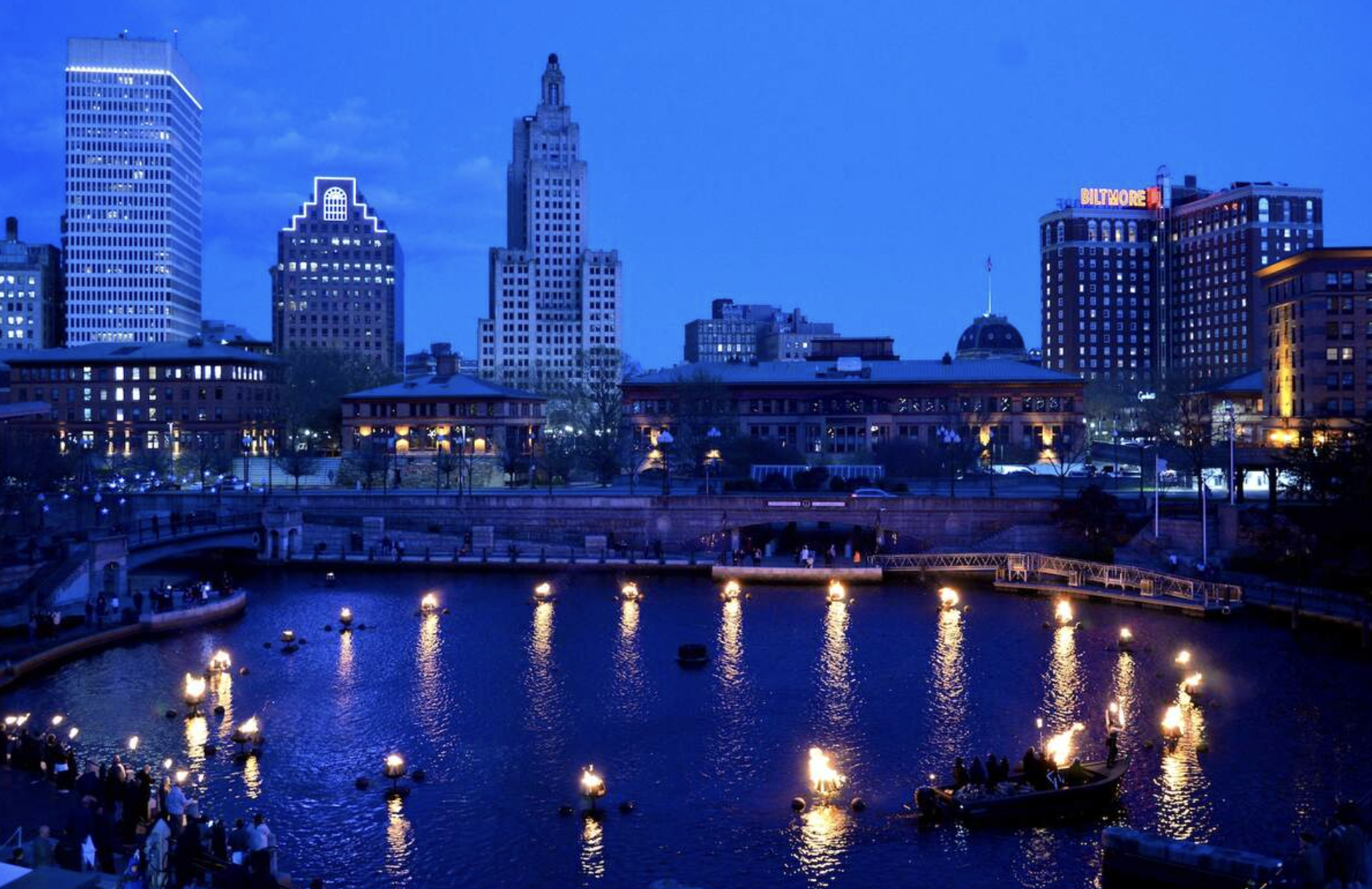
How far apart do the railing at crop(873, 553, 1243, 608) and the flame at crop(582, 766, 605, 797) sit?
39912mm

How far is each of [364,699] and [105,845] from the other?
18.8m

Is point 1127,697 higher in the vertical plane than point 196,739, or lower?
higher

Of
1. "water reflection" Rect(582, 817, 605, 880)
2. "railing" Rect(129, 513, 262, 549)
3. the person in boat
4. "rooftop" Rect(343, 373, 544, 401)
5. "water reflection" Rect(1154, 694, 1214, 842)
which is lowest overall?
"water reflection" Rect(582, 817, 605, 880)

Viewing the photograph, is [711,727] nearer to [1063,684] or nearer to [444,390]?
[1063,684]

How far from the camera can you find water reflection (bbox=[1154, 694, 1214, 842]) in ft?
105

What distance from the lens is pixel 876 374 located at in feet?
486

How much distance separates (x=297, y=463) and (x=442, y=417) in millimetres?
29414

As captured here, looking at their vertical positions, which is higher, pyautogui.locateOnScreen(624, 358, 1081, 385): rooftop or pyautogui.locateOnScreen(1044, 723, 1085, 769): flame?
pyautogui.locateOnScreen(624, 358, 1081, 385): rooftop

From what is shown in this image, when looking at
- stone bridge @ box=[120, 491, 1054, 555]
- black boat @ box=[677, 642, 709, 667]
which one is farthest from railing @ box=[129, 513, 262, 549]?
black boat @ box=[677, 642, 709, 667]

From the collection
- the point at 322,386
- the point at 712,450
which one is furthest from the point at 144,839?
the point at 322,386

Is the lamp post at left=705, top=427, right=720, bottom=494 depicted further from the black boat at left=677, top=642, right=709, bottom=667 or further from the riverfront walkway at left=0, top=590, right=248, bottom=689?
the black boat at left=677, top=642, right=709, bottom=667

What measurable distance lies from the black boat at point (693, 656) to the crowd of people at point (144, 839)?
72.2 feet

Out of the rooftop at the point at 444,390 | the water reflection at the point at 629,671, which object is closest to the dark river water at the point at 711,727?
the water reflection at the point at 629,671

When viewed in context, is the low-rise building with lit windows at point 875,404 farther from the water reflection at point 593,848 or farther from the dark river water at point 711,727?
the water reflection at point 593,848
